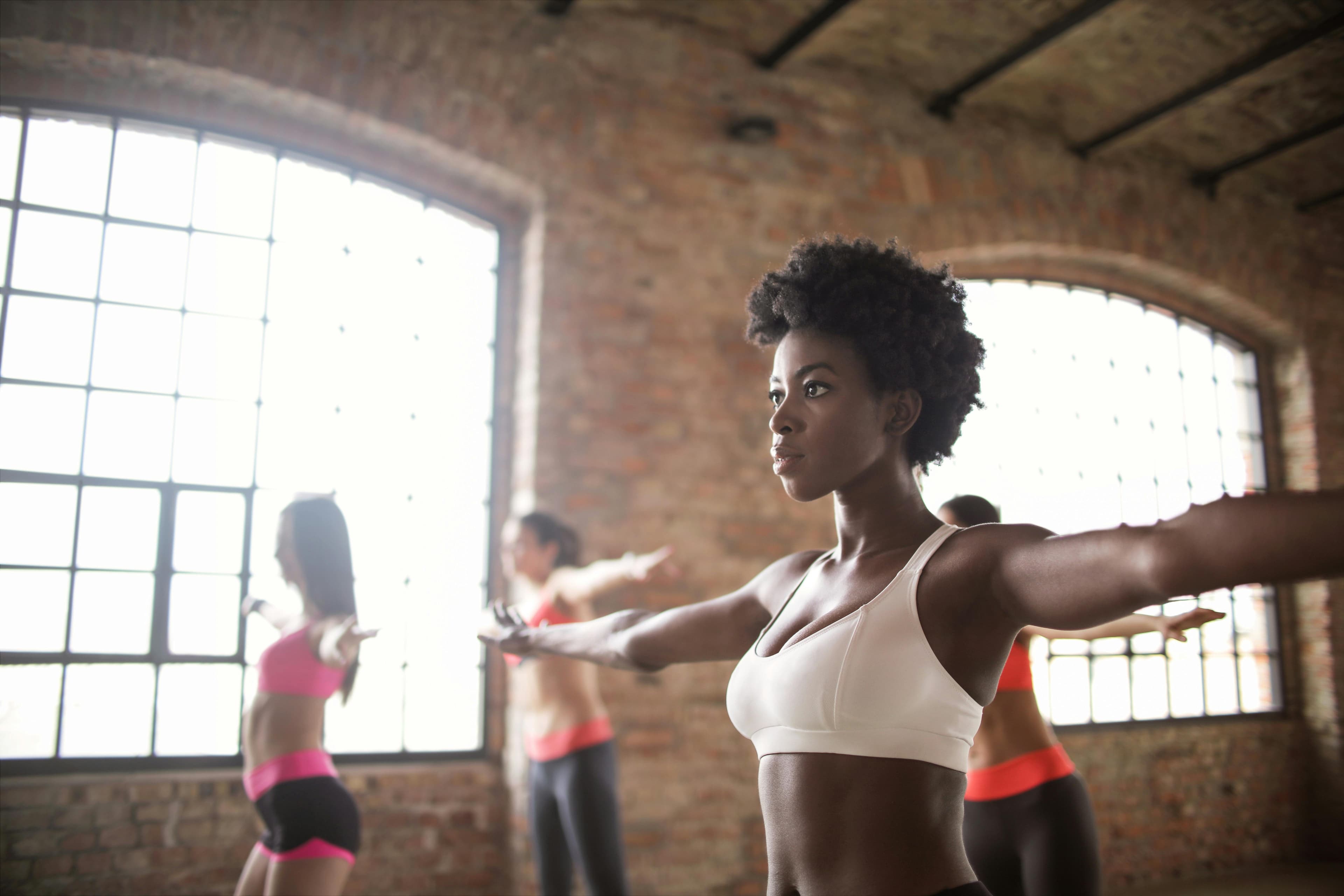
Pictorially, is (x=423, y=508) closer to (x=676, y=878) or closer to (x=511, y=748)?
(x=511, y=748)

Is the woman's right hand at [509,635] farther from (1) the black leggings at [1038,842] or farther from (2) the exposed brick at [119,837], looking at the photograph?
(2) the exposed brick at [119,837]

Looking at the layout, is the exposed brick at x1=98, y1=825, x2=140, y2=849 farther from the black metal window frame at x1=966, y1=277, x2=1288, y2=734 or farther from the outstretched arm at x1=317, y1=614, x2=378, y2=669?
the black metal window frame at x1=966, y1=277, x2=1288, y2=734

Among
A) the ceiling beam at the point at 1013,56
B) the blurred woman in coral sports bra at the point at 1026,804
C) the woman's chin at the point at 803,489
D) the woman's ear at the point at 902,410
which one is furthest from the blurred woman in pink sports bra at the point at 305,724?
the ceiling beam at the point at 1013,56

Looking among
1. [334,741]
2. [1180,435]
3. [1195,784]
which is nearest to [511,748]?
[334,741]

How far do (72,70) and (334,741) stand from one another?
2.97 metres

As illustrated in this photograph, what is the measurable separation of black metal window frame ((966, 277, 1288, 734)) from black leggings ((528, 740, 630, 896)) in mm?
3478

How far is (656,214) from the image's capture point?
4793 mm

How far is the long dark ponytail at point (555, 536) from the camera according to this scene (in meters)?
3.95

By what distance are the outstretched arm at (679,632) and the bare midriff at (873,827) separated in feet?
1.28

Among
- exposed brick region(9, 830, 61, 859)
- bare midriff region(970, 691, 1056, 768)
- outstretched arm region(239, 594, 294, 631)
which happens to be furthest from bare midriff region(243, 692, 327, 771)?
bare midriff region(970, 691, 1056, 768)

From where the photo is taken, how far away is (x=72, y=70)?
3.89 metres

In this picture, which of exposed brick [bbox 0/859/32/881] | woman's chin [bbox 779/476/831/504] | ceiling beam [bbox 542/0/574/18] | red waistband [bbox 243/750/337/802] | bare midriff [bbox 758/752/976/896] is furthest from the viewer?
ceiling beam [bbox 542/0/574/18]

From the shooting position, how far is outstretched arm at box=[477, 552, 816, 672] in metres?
1.74

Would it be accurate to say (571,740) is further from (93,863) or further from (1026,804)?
(93,863)
